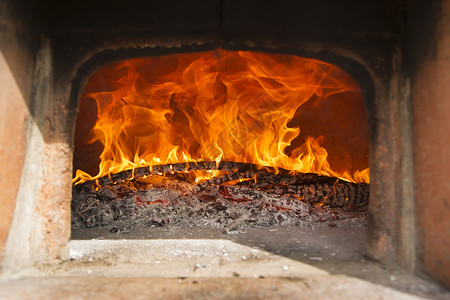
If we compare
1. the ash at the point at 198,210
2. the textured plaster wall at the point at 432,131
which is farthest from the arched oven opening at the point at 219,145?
the textured plaster wall at the point at 432,131

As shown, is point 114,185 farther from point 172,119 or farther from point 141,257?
point 141,257

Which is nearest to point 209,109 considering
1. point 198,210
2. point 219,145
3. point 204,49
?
point 219,145

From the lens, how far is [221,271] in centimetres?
202

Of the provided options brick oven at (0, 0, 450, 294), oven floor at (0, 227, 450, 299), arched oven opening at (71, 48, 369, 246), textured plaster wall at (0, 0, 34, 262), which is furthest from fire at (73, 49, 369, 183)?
oven floor at (0, 227, 450, 299)

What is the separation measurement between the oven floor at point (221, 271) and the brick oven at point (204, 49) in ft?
0.77

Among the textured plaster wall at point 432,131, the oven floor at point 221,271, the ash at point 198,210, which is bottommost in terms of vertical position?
the oven floor at point 221,271

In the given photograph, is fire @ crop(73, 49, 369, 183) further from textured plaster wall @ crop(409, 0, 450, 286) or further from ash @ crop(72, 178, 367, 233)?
textured plaster wall @ crop(409, 0, 450, 286)

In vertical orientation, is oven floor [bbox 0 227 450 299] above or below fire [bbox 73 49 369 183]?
below

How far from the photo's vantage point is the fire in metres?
3.58

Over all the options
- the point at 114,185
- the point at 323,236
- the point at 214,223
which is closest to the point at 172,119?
the point at 114,185

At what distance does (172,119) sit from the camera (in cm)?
444

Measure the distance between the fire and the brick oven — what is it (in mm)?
1211

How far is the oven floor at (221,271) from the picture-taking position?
1649mm

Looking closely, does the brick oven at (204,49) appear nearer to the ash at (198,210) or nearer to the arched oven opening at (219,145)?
the arched oven opening at (219,145)
